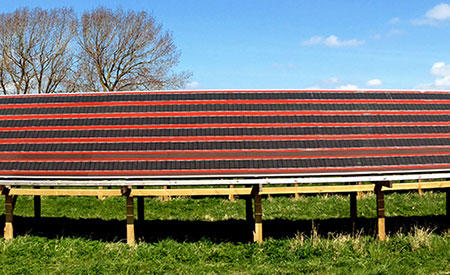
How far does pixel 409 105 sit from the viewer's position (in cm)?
1816

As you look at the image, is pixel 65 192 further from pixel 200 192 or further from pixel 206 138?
pixel 206 138

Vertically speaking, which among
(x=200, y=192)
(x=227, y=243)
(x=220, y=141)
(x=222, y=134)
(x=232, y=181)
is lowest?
(x=227, y=243)

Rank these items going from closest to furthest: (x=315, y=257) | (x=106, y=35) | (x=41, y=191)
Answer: (x=315, y=257) < (x=41, y=191) < (x=106, y=35)

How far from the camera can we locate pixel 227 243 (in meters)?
14.0

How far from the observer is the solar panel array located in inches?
598

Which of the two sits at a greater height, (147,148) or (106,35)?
(106,35)

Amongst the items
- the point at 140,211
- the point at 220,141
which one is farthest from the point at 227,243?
the point at 140,211

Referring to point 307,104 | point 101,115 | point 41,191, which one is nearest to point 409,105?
point 307,104

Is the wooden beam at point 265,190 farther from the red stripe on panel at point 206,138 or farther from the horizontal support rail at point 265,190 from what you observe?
the red stripe on panel at point 206,138

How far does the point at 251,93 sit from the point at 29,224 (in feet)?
35.9

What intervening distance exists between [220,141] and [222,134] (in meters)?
0.39

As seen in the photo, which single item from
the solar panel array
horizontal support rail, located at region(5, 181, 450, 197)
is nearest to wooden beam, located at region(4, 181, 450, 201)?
horizontal support rail, located at region(5, 181, 450, 197)

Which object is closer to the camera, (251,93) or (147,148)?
(147,148)

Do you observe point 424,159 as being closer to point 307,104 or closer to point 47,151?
point 307,104
